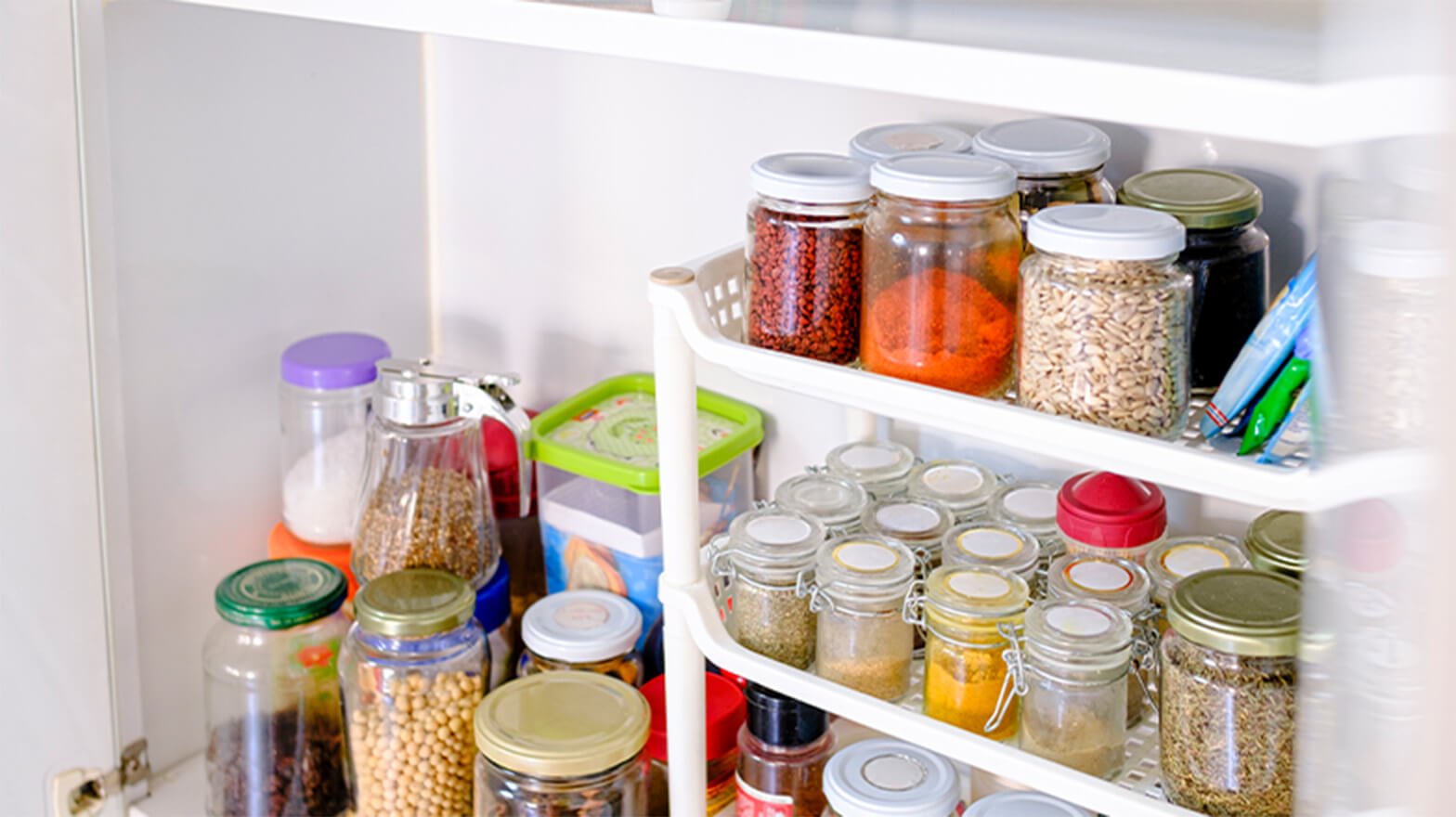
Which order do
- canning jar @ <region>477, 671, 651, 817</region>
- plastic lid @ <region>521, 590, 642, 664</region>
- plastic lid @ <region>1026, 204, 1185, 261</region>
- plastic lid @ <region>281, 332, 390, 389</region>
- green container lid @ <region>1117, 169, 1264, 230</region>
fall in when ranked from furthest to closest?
plastic lid @ <region>281, 332, 390, 389</region>, plastic lid @ <region>521, 590, 642, 664</region>, canning jar @ <region>477, 671, 651, 817</region>, green container lid @ <region>1117, 169, 1264, 230</region>, plastic lid @ <region>1026, 204, 1185, 261</region>

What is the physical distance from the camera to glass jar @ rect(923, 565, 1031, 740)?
95cm

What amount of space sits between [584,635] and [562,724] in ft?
0.33

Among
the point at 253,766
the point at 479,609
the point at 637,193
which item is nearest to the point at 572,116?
the point at 637,193

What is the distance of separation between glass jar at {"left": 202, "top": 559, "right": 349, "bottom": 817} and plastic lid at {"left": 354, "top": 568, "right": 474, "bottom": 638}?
8 cm

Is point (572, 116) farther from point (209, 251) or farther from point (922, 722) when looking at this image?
point (922, 722)

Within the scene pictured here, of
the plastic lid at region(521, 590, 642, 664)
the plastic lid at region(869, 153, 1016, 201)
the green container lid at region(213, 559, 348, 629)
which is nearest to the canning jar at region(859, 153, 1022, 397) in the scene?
the plastic lid at region(869, 153, 1016, 201)

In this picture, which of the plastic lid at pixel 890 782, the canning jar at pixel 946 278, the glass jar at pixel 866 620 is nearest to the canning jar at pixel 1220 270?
the canning jar at pixel 946 278

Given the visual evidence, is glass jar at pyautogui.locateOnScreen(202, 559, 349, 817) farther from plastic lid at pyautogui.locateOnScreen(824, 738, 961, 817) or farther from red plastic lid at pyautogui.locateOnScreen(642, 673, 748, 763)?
plastic lid at pyautogui.locateOnScreen(824, 738, 961, 817)

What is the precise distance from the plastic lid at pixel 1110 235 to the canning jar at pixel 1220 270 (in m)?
0.07

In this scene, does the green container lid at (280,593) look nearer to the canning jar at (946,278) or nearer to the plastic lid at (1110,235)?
the canning jar at (946,278)

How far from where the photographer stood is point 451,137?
1480 mm

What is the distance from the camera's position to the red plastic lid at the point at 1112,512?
3.33 feet

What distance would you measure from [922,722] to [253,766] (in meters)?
0.65

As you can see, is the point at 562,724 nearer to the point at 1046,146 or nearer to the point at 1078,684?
the point at 1078,684
